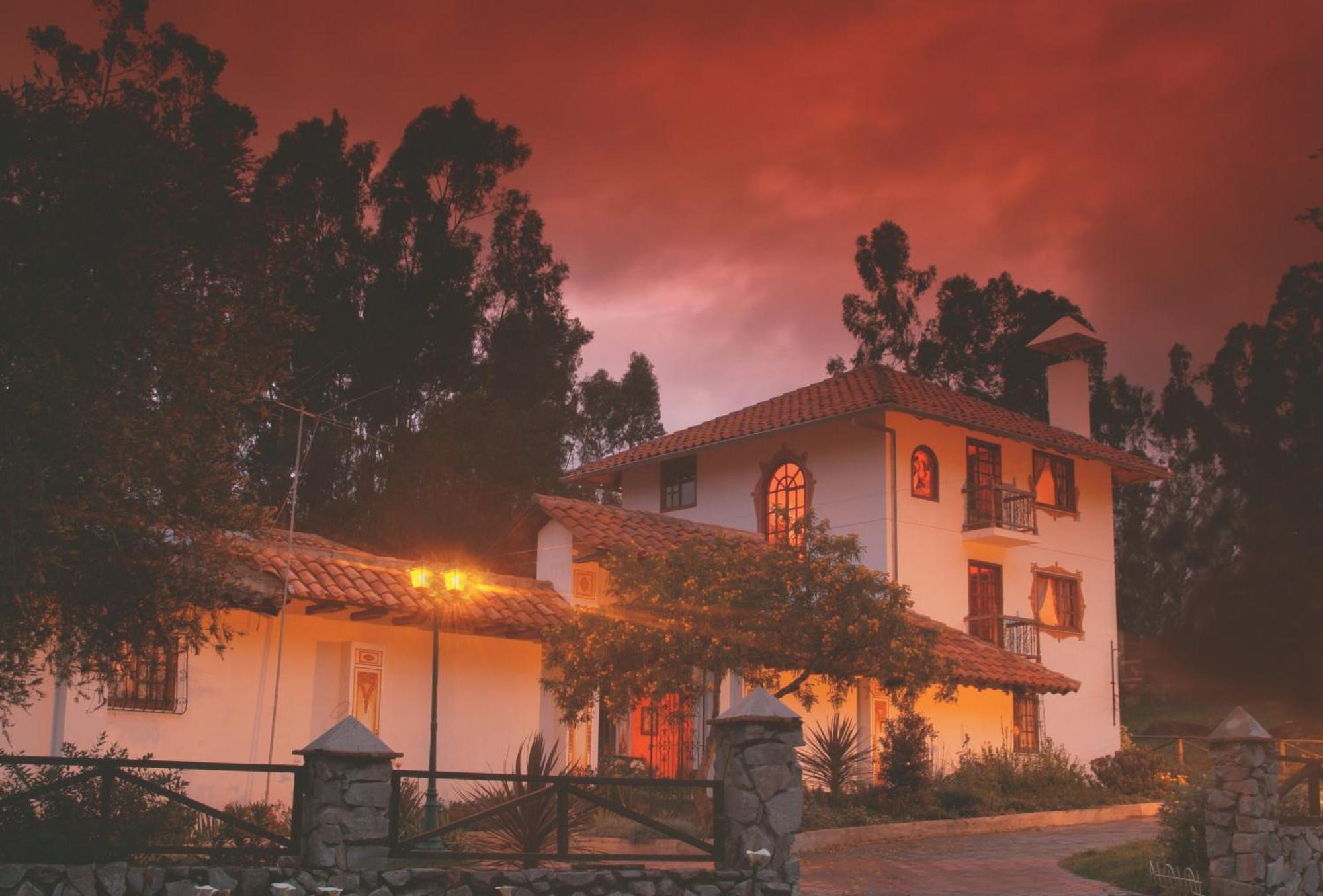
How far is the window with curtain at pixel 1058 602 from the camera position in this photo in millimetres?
27891

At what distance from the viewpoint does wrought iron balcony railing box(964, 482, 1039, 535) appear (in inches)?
1044

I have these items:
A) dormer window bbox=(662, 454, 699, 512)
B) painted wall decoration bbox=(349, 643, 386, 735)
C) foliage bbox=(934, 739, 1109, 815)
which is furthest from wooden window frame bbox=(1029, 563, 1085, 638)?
painted wall decoration bbox=(349, 643, 386, 735)

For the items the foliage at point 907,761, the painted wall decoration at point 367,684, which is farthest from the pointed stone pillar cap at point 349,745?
the foliage at point 907,761

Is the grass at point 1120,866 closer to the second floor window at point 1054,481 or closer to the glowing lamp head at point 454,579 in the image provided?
the glowing lamp head at point 454,579

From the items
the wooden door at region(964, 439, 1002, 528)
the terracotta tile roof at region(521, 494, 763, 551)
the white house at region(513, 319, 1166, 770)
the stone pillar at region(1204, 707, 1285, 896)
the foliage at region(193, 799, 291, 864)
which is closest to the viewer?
the foliage at region(193, 799, 291, 864)

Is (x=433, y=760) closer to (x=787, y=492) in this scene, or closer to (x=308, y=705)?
(x=308, y=705)

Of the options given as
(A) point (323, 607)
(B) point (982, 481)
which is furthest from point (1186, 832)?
(B) point (982, 481)

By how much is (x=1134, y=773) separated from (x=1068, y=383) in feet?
35.0

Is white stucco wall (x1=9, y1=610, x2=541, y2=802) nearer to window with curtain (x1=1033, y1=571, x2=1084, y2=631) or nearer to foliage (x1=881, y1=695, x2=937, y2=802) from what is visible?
foliage (x1=881, y1=695, x2=937, y2=802)

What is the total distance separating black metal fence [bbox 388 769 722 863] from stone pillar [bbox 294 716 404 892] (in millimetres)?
202

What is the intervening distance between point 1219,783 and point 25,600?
10712 mm

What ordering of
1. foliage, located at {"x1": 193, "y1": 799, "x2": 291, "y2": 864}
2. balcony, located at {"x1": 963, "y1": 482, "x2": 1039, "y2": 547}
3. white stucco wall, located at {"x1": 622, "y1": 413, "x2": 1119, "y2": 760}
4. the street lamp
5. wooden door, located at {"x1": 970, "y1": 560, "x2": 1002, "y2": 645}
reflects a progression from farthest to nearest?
wooden door, located at {"x1": 970, "y1": 560, "x2": 1002, "y2": 645}, balcony, located at {"x1": 963, "y1": 482, "x2": 1039, "y2": 547}, white stucco wall, located at {"x1": 622, "y1": 413, "x2": 1119, "y2": 760}, the street lamp, foliage, located at {"x1": 193, "y1": 799, "x2": 291, "y2": 864}

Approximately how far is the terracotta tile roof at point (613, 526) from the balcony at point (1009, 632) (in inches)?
232

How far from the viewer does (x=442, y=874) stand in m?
9.65
